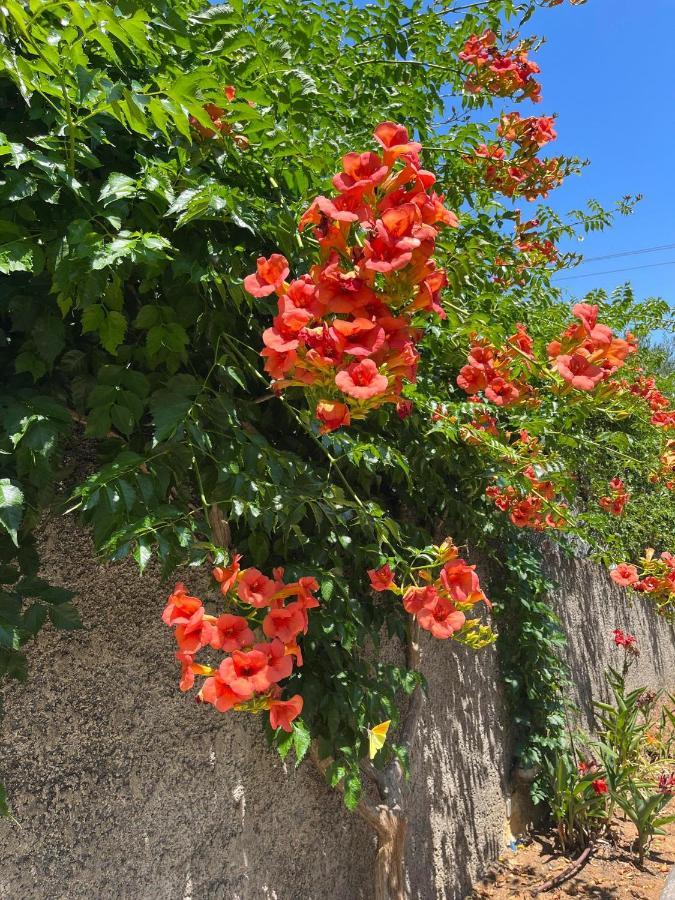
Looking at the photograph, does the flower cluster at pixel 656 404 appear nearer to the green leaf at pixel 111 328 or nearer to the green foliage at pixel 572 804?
the green foliage at pixel 572 804

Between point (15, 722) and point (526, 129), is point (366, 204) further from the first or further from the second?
point (526, 129)

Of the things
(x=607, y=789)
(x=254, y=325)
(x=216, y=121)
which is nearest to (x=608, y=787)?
(x=607, y=789)

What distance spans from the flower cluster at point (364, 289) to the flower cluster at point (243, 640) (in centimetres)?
48

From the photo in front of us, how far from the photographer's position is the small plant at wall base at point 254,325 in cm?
122

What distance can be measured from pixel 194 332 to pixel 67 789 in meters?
1.23

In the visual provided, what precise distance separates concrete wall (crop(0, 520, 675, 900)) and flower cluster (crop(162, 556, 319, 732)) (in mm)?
534

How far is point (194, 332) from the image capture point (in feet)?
5.87

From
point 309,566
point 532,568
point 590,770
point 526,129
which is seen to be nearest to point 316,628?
point 309,566

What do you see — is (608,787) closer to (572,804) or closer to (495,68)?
(572,804)

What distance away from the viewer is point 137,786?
6.17 ft

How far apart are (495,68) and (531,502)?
1.92 metres

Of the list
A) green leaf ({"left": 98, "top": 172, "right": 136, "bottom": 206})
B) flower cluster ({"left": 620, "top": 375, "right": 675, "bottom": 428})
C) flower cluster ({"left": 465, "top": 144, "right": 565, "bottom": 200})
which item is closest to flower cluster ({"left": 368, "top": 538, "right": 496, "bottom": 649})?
green leaf ({"left": 98, "top": 172, "right": 136, "bottom": 206})

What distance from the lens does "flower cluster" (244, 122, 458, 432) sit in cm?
114

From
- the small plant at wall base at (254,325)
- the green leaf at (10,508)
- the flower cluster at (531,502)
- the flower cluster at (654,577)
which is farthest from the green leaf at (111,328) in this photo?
the flower cluster at (654,577)
